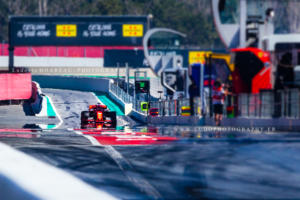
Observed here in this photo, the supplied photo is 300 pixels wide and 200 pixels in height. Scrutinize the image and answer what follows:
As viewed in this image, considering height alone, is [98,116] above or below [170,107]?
below

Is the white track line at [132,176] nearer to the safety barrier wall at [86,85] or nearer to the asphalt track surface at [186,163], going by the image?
the asphalt track surface at [186,163]

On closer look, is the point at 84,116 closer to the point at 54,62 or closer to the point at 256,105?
the point at 54,62

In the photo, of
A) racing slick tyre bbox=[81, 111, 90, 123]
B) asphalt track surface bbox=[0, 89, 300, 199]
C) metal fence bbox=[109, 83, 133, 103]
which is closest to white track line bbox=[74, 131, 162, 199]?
asphalt track surface bbox=[0, 89, 300, 199]

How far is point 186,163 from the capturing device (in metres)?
7.88

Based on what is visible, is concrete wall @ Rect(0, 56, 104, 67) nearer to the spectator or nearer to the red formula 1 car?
the red formula 1 car

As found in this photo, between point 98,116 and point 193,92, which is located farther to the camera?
point 98,116

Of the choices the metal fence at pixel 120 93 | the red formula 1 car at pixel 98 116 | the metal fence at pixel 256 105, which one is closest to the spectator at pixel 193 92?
the metal fence at pixel 256 105

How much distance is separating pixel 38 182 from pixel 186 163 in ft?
8.65

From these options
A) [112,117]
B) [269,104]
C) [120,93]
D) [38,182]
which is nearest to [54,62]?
[112,117]

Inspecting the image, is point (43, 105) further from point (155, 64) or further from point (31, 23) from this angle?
point (155, 64)

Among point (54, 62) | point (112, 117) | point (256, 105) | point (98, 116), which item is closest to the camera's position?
point (256, 105)

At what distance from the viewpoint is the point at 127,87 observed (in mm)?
8477

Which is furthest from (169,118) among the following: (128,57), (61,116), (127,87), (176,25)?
(176,25)

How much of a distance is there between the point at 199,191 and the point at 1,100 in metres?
4.68
